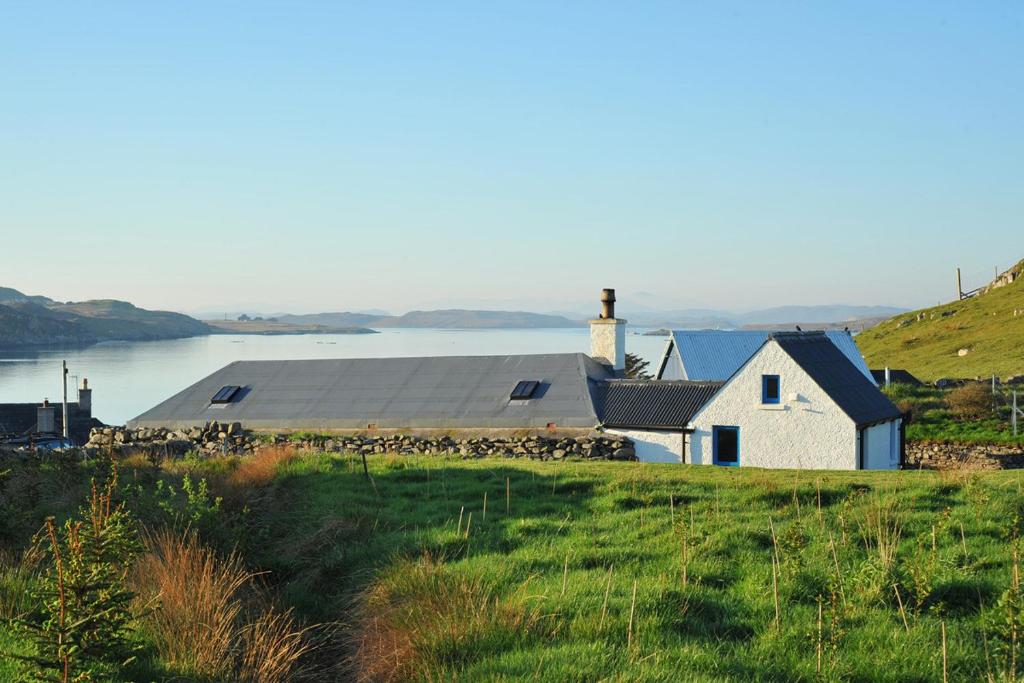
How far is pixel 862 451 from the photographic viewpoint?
2758 cm

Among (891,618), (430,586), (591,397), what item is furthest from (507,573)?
(591,397)

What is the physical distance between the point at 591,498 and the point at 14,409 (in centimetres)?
4807

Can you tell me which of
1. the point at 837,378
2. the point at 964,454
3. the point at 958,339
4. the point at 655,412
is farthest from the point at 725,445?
the point at 958,339

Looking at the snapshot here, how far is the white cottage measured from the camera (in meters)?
27.4

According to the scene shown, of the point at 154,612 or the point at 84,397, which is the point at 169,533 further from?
the point at 84,397

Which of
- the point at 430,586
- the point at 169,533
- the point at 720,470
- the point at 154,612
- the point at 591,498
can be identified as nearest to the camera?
the point at 154,612

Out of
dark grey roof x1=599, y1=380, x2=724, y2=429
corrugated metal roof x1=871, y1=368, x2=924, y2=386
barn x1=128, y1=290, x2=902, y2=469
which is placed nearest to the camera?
barn x1=128, y1=290, x2=902, y2=469

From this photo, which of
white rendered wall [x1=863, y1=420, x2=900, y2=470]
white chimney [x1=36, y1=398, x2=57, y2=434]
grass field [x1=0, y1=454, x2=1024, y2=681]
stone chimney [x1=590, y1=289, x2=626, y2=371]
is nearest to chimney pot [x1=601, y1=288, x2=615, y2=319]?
stone chimney [x1=590, y1=289, x2=626, y2=371]

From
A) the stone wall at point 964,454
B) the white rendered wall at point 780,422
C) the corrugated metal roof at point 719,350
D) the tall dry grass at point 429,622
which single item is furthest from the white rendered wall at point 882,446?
the tall dry grass at point 429,622

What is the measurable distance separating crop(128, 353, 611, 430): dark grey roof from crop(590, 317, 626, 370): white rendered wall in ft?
3.57

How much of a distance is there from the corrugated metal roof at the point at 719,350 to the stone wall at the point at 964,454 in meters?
3.53

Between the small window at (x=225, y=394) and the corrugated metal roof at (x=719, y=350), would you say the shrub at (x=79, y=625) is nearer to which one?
the small window at (x=225, y=394)

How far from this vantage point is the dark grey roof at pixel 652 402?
2873cm

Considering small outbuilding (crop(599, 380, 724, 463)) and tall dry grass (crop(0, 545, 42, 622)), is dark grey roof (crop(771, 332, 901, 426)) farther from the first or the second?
tall dry grass (crop(0, 545, 42, 622))
